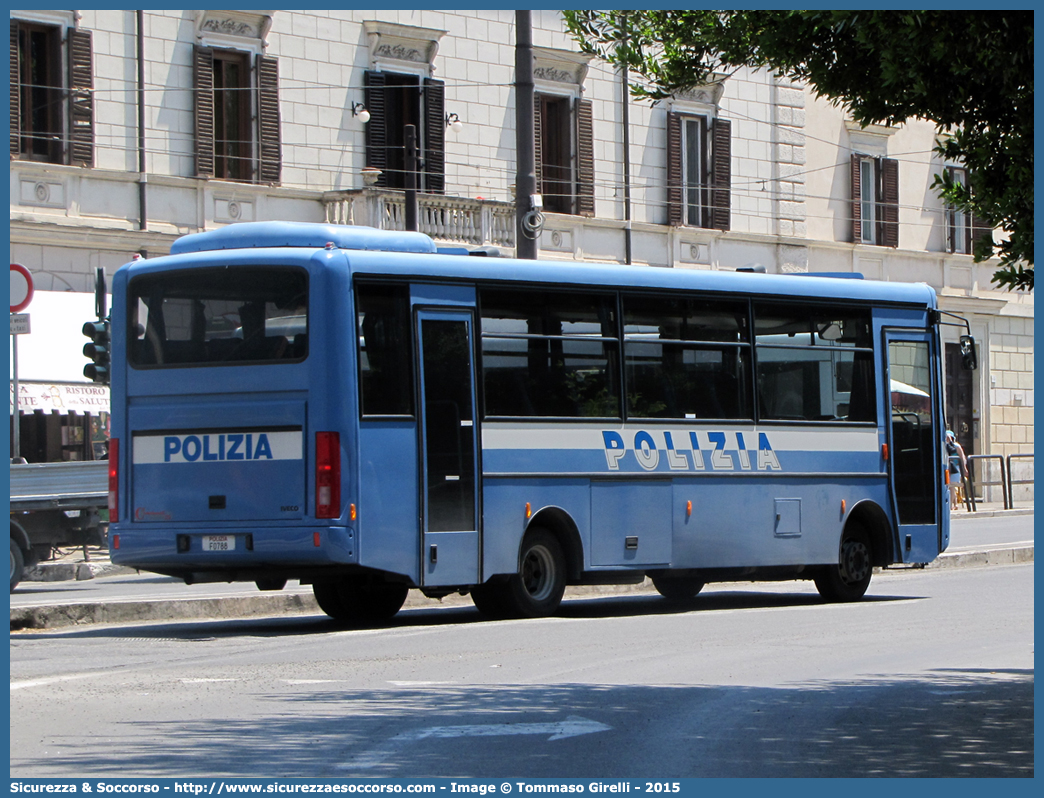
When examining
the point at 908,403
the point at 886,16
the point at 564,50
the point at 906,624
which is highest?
the point at 564,50

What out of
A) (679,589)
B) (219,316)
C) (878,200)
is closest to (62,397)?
(679,589)

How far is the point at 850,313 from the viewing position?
1778cm

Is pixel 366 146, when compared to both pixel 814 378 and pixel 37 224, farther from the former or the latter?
pixel 814 378

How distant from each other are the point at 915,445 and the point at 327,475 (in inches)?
281

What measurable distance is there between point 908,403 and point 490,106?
49.9 feet

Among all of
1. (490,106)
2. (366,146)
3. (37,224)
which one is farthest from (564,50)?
(37,224)

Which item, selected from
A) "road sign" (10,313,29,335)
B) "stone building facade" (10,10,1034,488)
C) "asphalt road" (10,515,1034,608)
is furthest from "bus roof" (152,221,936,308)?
"road sign" (10,313,29,335)

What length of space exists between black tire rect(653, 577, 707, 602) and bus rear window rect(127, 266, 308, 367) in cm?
584

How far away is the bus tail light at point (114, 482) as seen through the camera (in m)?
14.7

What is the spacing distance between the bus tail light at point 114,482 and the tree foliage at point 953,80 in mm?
7353

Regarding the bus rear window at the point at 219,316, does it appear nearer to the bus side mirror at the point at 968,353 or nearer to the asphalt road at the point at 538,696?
the asphalt road at the point at 538,696

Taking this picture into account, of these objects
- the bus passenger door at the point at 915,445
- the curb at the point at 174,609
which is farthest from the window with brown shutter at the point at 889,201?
the curb at the point at 174,609

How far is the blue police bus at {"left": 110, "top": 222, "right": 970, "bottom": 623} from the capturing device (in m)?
14.0

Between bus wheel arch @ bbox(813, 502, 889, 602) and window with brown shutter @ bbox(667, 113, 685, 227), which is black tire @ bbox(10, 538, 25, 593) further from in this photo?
window with brown shutter @ bbox(667, 113, 685, 227)
